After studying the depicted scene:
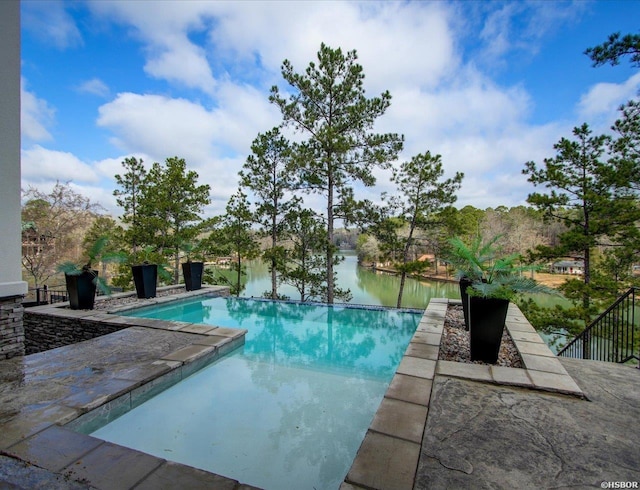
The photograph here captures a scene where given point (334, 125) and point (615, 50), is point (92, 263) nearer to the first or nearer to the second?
point (334, 125)

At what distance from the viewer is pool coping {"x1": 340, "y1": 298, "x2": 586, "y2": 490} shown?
150 cm

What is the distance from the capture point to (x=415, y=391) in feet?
7.65

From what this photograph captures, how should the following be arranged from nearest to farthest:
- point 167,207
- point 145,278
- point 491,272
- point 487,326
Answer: point 487,326
point 491,272
point 145,278
point 167,207

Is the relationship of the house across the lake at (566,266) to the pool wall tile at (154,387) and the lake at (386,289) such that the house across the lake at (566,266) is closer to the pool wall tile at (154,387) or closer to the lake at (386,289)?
the lake at (386,289)

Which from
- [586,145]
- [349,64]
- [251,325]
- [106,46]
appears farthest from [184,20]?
[586,145]

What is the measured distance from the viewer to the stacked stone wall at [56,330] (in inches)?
187

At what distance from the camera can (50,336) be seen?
5.05 metres

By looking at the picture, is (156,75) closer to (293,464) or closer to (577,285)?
(293,464)

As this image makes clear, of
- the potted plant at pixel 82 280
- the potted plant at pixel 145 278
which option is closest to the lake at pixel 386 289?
the potted plant at pixel 145 278

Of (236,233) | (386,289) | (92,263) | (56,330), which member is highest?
(236,233)

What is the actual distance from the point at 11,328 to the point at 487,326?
5.25m

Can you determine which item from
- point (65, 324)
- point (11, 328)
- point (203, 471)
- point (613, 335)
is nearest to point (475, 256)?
point (613, 335)

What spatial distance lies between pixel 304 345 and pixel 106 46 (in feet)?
24.5

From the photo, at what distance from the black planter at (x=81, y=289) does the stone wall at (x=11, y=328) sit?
1.91 metres
